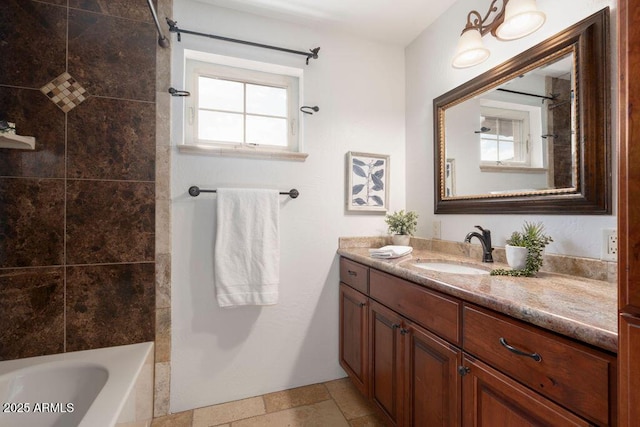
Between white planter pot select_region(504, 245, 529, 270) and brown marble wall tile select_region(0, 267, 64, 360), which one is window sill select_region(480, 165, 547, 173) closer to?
white planter pot select_region(504, 245, 529, 270)

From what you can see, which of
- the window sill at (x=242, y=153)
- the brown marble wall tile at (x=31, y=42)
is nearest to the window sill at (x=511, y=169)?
the window sill at (x=242, y=153)

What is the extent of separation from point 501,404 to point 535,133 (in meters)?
1.12

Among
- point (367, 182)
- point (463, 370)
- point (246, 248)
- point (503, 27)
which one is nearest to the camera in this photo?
point (463, 370)

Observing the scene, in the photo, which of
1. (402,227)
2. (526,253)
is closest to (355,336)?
(402,227)

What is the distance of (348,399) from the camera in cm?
166

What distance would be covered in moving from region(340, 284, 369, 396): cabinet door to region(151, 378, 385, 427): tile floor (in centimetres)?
13

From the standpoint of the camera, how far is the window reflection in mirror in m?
1.11

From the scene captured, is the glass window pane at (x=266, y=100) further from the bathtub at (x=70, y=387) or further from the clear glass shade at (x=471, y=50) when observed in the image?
the bathtub at (x=70, y=387)

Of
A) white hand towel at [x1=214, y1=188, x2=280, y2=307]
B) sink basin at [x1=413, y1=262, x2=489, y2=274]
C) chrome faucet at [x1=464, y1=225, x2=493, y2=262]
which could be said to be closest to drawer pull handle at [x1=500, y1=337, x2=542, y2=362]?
sink basin at [x1=413, y1=262, x2=489, y2=274]

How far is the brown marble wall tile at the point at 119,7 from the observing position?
4.63 feet

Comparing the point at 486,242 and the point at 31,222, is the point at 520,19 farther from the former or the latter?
the point at 31,222

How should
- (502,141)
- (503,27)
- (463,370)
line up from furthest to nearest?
(502,141) → (503,27) → (463,370)

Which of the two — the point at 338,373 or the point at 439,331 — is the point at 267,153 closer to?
the point at 439,331

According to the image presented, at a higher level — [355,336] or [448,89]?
[448,89]
